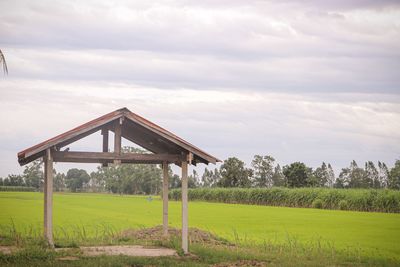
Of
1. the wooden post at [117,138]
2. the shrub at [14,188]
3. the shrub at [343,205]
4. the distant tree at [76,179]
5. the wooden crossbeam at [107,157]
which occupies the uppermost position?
the distant tree at [76,179]

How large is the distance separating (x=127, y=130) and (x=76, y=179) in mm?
123017

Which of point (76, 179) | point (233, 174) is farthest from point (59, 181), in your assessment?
point (233, 174)

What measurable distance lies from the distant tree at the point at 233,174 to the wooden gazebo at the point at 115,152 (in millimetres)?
69012

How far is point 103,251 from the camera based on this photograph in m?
15.6

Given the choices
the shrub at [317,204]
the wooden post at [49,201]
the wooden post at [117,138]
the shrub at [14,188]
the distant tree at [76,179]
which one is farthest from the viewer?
the distant tree at [76,179]

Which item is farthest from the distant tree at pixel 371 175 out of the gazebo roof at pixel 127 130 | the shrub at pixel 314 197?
the gazebo roof at pixel 127 130

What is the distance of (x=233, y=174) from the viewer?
85750 millimetres

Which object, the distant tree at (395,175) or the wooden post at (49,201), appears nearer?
the wooden post at (49,201)

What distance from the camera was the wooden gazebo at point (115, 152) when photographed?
15.0 meters

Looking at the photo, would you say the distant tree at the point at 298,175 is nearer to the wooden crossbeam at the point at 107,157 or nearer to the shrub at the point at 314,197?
the shrub at the point at 314,197

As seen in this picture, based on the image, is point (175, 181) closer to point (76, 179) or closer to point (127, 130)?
point (76, 179)

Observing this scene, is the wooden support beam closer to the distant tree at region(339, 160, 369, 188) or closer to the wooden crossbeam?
the wooden crossbeam

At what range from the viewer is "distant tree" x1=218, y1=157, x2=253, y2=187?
85688 millimetres

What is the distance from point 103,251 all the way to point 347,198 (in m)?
31.0
